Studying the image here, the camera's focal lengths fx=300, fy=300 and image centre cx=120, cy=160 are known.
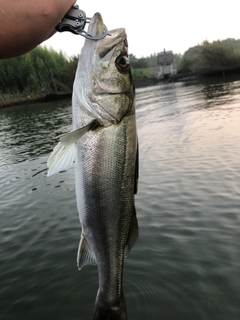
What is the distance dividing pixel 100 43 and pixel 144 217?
179 inches

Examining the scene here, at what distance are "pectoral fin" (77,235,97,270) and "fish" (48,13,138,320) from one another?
0.06 metres

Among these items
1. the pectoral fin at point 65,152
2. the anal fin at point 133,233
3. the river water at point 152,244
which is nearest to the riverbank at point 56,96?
the river water at point 152,244

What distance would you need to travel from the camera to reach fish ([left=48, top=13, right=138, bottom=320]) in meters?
2.61

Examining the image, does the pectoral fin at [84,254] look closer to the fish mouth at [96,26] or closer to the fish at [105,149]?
the fish at [105,149]

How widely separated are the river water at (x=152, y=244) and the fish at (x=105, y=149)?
1739 millimetres

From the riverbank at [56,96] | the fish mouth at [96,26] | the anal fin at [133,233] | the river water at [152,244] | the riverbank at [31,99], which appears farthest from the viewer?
the riverbank at [56,96]

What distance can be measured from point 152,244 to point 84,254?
288 cm

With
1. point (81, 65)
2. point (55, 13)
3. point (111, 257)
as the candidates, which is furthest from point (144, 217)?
point (55, 13)

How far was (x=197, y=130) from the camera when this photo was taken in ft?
46.6

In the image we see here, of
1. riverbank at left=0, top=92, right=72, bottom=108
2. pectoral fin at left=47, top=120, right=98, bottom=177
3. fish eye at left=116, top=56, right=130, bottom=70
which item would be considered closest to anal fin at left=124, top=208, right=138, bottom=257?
pectoral fin at left=47, top=120, right=98, bottom=177

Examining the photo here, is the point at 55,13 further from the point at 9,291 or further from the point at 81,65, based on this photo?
the point at 9,291

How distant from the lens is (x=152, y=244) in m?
5.48

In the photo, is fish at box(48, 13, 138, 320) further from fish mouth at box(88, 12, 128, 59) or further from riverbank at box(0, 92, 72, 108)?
riverbank at box(0, 92, 72, 108)

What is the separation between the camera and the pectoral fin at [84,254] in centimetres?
282
